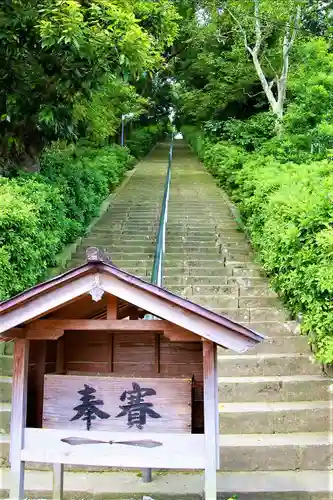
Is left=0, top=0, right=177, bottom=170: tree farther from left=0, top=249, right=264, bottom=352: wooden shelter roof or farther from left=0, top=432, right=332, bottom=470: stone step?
left=0, top=432, right=332, bottom=470: stone step

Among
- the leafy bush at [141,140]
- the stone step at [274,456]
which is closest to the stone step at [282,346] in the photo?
the stone step at [274,456]

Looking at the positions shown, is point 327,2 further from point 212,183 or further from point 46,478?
point 46,478

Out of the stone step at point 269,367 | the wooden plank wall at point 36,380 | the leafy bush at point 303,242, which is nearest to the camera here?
the wooden plank wall at point 36,380

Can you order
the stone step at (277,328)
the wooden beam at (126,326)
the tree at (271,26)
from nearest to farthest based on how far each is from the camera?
the wooden beam at (126,326), the stone step at (277,328), the tree at (271,26)

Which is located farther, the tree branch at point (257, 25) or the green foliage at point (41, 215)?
the tree branch at point (257, 25)

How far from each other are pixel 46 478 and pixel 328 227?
3.95 metres

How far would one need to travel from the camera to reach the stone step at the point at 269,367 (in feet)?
18.6

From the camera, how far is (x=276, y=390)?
5.34 metres

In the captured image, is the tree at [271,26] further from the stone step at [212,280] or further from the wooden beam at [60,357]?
the wooden beam at [60,357]

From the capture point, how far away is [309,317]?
5.32m

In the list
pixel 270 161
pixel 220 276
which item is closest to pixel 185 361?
pixel 220 276

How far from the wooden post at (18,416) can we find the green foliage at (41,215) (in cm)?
231

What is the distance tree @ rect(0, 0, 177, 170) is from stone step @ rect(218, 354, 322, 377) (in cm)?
453

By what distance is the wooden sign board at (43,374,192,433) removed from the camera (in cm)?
329
